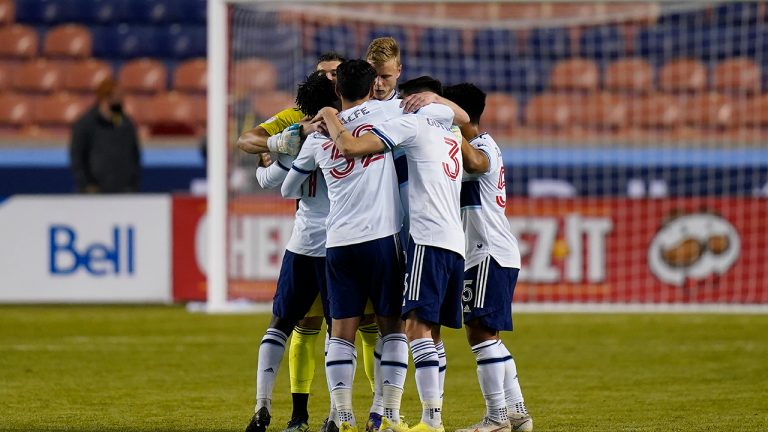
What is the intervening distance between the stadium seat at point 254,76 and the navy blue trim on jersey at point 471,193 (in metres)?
8.07

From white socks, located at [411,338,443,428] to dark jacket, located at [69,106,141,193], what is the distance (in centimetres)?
1032

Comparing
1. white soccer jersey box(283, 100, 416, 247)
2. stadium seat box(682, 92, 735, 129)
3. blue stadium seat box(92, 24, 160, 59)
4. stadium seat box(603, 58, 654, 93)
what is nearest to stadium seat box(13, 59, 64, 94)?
blue stadium seat box(92, 24, 160, 59)

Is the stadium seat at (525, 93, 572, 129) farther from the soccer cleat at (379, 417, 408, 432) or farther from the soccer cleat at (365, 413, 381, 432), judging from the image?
the soccer cleat at (379, 417, 408, 432)

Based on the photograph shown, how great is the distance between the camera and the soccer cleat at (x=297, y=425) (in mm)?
6887

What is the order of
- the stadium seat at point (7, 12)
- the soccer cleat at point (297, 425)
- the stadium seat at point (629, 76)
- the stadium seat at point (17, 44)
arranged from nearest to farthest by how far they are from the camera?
the soccer cleat at point (297, 425), the stadium seat at point (629, 76), the stadium seat at point (17, 44), the stadium seat at point (7, 12)

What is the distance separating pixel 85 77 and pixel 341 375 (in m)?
15.2

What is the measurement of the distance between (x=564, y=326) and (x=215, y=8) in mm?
4660

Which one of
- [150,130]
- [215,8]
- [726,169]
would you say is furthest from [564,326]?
[150,130]

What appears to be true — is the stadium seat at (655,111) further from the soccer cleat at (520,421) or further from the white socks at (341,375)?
the white socks at (341,375)

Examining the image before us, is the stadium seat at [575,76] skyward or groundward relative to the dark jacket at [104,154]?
skyward

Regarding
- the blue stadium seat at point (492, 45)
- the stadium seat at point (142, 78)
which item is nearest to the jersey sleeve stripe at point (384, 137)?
the blue stadium seat at point (492, 45)

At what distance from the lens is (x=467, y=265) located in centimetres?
702

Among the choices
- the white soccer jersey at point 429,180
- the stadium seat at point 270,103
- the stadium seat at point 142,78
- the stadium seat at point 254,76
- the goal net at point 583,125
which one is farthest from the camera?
the stadium seat at point 142,78

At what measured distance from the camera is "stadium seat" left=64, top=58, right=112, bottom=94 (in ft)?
68.2
